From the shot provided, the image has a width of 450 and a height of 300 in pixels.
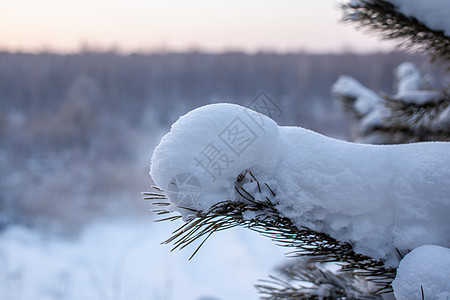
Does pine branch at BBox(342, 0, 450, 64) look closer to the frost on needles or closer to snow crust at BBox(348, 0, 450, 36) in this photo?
snow crust at BBox(348, 0, 450, 36)

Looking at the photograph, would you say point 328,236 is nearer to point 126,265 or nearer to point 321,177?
point 321,177

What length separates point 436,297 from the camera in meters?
0.49

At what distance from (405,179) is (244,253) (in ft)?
18.5

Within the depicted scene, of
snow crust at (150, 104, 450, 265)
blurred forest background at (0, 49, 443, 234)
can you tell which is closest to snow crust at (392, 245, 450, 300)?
snow crust at (150, 104, 450, 265)

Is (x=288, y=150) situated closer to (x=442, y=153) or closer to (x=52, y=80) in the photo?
(x=442, y=153)

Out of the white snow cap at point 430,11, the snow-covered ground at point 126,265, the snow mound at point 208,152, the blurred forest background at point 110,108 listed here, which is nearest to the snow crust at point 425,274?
the snow mound at point 208,152

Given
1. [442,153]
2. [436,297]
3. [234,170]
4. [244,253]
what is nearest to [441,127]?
[442,153]

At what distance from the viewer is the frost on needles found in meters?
0.50

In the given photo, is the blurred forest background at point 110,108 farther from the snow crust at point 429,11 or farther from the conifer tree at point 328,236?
the snow crust at point 429,11

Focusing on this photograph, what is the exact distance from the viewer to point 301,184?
1.76 feet

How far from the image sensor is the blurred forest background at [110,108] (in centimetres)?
793

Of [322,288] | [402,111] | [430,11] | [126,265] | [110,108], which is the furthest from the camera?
[110,108]

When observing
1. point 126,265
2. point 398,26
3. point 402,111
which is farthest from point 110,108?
point 398,26

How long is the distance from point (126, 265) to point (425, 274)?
5.32 m
